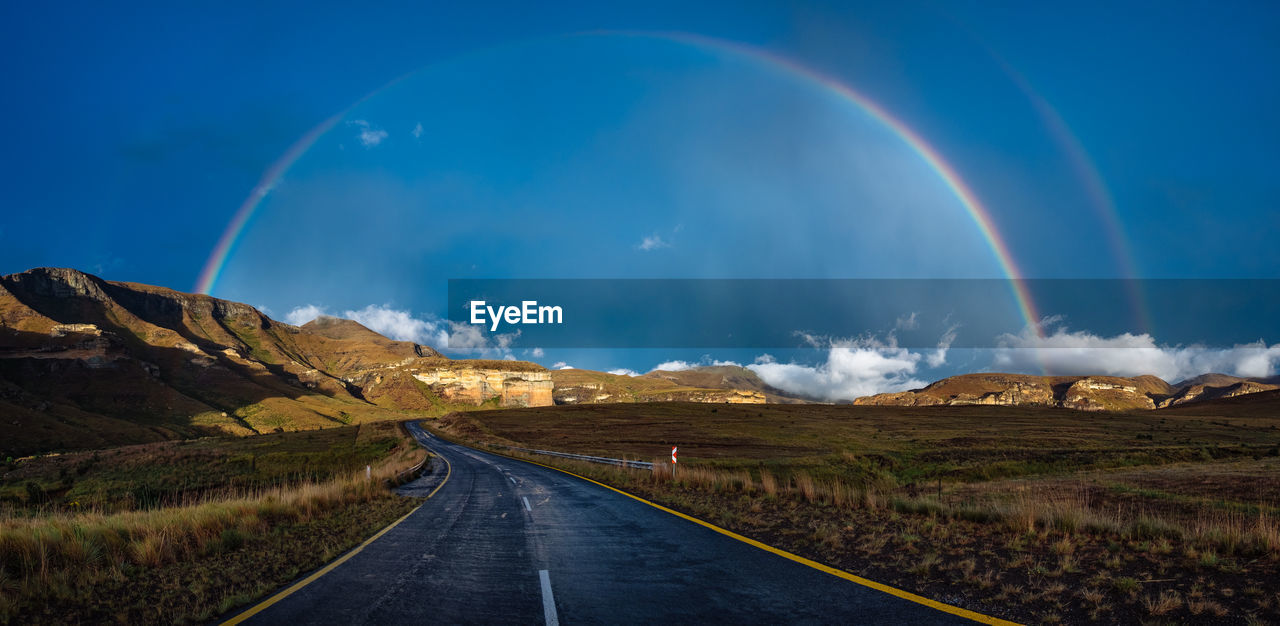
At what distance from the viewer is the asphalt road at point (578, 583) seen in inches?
229

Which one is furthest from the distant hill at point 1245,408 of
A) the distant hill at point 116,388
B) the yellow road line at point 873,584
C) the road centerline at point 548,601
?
the distant hill at point 116,388

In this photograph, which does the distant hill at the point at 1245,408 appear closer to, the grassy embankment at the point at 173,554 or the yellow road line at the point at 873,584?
the yellow road line at the point at 873,584

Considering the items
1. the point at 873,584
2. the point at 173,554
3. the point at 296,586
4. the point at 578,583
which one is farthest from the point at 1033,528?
the point at 173,554

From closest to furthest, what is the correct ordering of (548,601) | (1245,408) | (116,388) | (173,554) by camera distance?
(548,601) → (173,554) → (1245,408) → (116,388)

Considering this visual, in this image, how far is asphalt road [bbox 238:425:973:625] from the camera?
5.83m

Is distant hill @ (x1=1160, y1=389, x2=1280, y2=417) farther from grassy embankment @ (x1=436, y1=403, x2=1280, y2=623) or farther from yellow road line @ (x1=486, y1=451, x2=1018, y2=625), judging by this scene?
yellow road line @ (x1=486, y1=451, x2=1018, y2=625)

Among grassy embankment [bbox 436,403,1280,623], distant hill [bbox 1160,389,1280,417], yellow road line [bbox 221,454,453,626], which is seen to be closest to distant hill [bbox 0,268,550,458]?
yellow road line [bbox 221,454,453,626]

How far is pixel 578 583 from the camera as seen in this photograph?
722cm

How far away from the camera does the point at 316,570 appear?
815cm

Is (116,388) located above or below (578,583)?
above

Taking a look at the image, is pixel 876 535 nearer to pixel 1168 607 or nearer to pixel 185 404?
pixel 1168 607

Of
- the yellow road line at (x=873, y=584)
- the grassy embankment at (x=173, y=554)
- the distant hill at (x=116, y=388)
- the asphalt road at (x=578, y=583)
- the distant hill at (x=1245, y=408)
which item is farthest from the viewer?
the distant hill at (x=1245, y=408)

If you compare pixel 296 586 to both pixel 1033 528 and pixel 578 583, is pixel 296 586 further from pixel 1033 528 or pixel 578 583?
pixel 1033 528

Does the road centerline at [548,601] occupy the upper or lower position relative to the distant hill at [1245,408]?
upper
